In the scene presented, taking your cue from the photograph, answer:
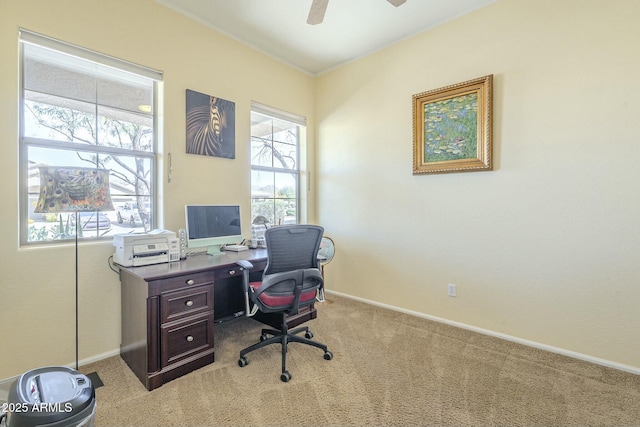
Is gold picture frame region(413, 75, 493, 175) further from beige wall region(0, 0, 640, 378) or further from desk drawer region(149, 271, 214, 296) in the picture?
desk drawer region(149, 271, 214, 296)

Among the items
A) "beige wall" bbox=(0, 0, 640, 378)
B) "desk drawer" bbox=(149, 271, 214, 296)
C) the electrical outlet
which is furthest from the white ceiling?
the electrical outlet

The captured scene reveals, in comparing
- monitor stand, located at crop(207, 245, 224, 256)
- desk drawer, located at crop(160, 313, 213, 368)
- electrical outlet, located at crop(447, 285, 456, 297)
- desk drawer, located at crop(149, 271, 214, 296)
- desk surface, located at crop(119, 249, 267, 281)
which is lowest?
desk drawer, located at crop(160, 313, 213, 368)

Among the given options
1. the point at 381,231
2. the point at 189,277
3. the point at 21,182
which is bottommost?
the point at 189,277

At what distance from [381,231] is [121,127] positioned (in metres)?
2.75

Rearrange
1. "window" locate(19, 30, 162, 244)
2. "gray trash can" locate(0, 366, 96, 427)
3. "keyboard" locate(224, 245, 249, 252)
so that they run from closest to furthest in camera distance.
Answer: "gray trash can" locate(0, 366, 96, 427), "window" locate(19, 30, 162, 244), "keyboard" locate(224, 245, 249, 252)

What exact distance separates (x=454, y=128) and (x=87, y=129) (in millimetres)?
3166

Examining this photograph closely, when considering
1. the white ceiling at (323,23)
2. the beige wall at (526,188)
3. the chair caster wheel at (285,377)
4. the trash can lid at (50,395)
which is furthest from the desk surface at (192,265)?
the white ceiling at (323,23)

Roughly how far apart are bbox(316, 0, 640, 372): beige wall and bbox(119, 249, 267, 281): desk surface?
5.22 feet

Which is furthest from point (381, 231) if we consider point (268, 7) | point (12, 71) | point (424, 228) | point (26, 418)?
point (12, 71)

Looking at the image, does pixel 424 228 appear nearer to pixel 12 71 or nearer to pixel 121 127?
pixel 121 127

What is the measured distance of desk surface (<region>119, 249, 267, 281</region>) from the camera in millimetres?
1966

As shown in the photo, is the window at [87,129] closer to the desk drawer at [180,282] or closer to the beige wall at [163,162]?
the beige wall at [163,162]

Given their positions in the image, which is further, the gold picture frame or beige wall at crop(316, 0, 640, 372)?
the gold picture frame

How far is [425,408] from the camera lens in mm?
1727
